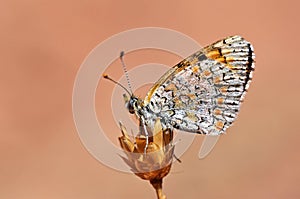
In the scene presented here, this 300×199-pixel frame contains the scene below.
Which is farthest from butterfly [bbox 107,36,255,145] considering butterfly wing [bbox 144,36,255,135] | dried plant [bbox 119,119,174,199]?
dried plant [bbox 119,119,174,199]

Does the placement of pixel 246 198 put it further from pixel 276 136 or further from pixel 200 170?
pixel 276 136

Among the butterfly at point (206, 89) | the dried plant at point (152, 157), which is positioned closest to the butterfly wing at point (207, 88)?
the butterfly at point (206, 89)

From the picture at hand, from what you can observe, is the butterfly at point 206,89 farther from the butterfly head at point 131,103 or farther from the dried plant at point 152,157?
the dried plant at point 152,157

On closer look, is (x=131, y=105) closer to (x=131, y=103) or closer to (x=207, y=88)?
(x=131, y=103)

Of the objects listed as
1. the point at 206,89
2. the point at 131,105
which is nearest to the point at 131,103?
the point at 131,105

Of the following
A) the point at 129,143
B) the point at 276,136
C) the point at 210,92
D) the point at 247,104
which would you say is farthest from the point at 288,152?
the point at 129,143

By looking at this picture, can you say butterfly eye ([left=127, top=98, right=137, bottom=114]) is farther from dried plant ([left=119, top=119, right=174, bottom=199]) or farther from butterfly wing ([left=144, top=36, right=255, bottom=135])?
dried plant ([left=119, top=119, right=174, bottom=199])
